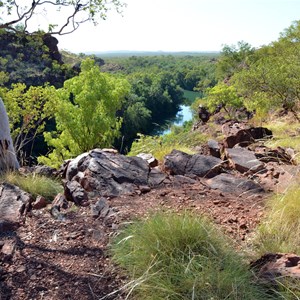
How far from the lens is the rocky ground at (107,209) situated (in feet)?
8.08

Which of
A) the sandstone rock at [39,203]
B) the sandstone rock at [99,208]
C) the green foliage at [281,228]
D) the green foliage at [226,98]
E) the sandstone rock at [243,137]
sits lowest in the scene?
the green foliage at [226,98]

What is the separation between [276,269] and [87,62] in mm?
17112

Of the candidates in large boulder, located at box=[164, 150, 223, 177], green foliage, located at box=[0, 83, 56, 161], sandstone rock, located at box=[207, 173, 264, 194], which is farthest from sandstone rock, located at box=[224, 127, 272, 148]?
green foliage, located at box=[0, 83, 56, 161]

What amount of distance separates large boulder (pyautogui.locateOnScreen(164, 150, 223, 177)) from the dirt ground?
56 centimetres

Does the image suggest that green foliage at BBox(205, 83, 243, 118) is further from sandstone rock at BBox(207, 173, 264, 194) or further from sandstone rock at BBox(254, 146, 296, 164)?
sandstone rock at BBox(207, 173, 264, 194)

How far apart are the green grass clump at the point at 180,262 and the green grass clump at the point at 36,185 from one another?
181 centimetres

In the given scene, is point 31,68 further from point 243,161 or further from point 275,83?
point 243,161

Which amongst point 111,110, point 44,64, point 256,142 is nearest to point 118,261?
point 256,142

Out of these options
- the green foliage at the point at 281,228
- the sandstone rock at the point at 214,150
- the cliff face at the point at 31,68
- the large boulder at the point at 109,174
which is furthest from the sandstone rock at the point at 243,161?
the cliff face at the point at 31,68

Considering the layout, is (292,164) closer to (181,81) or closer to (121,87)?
(121,87)

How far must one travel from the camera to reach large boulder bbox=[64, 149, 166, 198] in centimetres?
420

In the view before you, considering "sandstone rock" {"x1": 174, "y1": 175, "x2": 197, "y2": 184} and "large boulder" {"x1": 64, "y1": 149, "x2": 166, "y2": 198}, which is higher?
"large boulder" {"x1": 64, "y1": 149, "x2": 166, "y2": 198}

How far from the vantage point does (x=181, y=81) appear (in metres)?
90.2

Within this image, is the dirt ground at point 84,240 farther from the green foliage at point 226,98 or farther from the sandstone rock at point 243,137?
the green foliage at point 226,98
